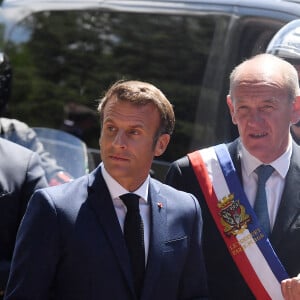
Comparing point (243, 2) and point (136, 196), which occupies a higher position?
point (243, 2)

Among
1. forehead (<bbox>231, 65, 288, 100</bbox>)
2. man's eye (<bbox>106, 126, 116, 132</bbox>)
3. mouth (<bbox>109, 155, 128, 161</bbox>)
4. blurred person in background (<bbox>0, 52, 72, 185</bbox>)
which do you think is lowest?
blurred person in background (<bbox>0, 52, 72, 185</bbox>)

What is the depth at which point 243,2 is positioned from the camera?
543cm

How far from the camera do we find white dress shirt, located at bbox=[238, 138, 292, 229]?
146 inches

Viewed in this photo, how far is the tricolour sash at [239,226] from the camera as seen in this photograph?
3660 mm

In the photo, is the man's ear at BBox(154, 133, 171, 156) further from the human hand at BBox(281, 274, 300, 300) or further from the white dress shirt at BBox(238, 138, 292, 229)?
the human hand at BBox(281, 274, 300, 300)

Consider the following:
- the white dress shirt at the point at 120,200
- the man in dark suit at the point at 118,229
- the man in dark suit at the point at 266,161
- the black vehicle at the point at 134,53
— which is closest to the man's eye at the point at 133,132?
the man in dark suit at the point at 118,229

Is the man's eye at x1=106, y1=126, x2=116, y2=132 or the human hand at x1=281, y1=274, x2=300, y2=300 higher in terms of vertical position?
the man's eye at x1=106, y1=126, x2=116, y2=132

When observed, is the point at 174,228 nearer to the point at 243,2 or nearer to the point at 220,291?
the point at 220,291

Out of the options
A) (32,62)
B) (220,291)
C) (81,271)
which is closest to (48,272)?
(81,271)

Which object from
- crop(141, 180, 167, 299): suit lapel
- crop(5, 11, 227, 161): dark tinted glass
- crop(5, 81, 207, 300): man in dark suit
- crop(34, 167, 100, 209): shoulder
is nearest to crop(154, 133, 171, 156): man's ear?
crop(5, 81, 207, 300): man in dark suit

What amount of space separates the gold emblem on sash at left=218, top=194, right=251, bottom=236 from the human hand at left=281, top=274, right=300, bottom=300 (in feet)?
1.12

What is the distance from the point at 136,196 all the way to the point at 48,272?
0.38m

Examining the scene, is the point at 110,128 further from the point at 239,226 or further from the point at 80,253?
the point at 239,226

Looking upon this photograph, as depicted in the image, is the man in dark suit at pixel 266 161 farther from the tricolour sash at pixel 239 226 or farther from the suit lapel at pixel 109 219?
the suit lapel at pixel 109 219
